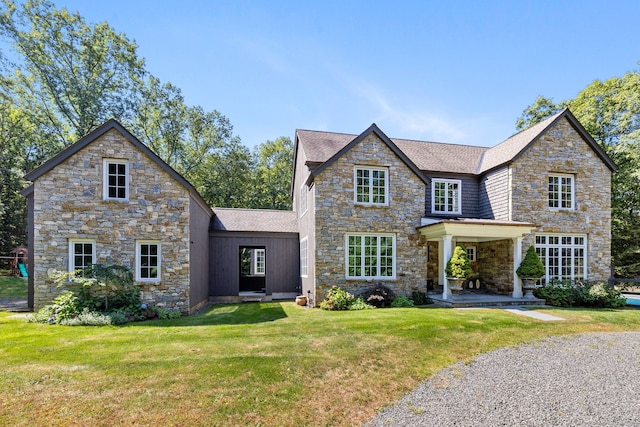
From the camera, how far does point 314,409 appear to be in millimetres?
4941

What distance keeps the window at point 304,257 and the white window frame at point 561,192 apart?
1135 cm

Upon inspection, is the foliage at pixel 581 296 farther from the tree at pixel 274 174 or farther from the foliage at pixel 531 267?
the tree at pixel 274 174

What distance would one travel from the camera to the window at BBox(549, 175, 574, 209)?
50.5 ft

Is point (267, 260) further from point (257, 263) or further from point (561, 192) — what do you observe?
point (561, 192)

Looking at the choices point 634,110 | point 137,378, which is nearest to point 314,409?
point 137,378

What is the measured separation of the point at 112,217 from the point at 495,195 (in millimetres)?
15927

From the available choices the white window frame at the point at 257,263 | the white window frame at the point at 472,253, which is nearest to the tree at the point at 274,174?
the white window frame at the point at 257,263

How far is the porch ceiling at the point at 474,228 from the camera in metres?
13.0

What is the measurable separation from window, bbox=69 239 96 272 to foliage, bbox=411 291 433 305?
38.9 ft

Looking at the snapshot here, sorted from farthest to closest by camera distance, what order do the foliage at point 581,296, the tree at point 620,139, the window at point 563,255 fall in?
the tree at point 620,139
the window at point 563,255
the foliage at point 581,296

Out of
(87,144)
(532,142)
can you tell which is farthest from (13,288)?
(532,142)

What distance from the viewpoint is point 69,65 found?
74.3ft

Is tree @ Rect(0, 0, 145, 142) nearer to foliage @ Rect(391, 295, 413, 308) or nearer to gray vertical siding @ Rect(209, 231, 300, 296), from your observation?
gray vertical siding @ Rect(209, 231, 300, 296)

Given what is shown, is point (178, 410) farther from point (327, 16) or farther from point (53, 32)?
point (53, 32)
